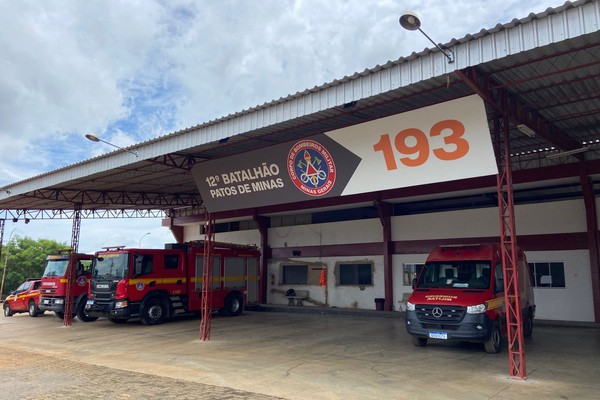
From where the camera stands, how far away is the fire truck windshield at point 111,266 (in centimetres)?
1559

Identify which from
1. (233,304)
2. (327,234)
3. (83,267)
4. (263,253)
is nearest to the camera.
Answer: (83,267)

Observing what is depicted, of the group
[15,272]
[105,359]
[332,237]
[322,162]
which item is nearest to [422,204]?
[332,237]

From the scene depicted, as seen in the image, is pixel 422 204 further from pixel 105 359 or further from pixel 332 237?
pixel 105 359

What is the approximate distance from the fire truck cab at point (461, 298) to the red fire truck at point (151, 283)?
6881 mm

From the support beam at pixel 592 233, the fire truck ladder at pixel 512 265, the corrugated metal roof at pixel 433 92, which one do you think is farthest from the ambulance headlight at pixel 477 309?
the support beam at pixel 592 233

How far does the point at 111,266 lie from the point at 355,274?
413 inches

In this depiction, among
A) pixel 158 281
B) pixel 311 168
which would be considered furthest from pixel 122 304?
pixel 311 168

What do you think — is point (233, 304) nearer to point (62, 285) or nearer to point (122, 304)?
point (122, 304)

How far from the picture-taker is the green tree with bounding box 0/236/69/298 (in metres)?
45.4

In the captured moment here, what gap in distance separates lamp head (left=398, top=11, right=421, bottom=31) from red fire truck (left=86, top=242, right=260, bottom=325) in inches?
425

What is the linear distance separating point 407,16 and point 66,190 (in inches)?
679

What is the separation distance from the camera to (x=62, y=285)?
18.3 m

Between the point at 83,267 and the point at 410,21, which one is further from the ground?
the point at 410,21

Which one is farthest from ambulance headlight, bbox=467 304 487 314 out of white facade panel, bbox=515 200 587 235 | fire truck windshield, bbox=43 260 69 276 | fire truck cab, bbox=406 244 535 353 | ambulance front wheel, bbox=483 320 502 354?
fire truck windshield, bbox=43 260 69 276
